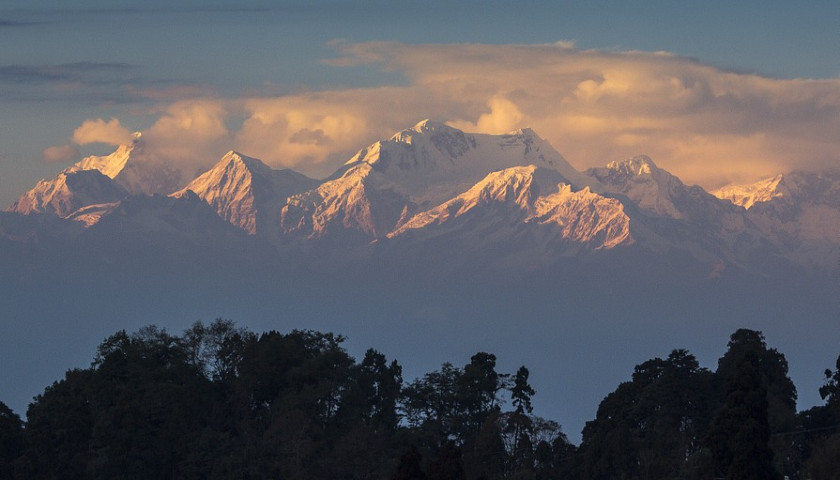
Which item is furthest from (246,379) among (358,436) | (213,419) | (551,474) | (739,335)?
(739,335)


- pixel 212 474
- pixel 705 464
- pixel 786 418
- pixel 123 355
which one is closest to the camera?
pixel 705 464

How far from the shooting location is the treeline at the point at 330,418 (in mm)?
144250

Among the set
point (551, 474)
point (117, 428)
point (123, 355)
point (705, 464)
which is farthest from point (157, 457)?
point (705, 464)

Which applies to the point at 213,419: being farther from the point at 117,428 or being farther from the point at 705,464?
the point at 705,464

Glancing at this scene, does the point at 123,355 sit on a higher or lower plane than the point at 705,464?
higher

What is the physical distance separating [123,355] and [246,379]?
46.7 ft

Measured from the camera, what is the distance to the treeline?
473 ft

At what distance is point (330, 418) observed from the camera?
156 m

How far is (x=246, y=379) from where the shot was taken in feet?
518

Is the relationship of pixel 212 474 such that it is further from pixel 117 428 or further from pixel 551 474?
pixel 551 474

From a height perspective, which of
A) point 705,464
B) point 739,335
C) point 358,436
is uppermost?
point 739,335

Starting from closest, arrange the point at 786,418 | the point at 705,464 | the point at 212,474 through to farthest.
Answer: the point at 705,464
the point at 786,418
the point at 212,474

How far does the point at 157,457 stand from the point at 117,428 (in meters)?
4.64

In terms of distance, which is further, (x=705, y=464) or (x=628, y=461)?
(x=628, y=461)
